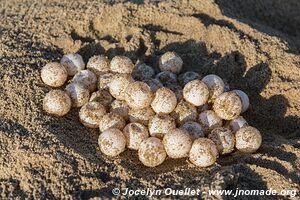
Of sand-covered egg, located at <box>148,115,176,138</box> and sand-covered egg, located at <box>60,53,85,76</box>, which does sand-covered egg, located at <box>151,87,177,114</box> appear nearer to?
sand-covered egg, located at <box>148,115,176,138</box>

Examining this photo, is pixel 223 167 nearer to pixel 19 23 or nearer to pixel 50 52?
pixel 50 52

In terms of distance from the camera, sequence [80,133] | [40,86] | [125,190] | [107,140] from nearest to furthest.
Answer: [125,190]
[107,140]
[80,133]
[40,86]

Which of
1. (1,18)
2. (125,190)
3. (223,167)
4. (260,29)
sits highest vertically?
(260,29)

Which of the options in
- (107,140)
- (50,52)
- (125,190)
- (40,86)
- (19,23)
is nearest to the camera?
(125,190)

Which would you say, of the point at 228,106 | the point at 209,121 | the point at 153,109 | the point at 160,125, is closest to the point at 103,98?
the point at 153,109

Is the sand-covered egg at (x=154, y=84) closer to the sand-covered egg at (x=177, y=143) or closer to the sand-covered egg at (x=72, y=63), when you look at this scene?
the sand-covered egg at (x=177, y=143)

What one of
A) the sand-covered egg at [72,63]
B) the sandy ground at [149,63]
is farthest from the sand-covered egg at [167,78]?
the sand-covered egg at [72,63]

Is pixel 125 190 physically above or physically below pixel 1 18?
above

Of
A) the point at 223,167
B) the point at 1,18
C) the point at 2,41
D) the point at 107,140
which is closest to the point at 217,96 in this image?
the point at 223,167
